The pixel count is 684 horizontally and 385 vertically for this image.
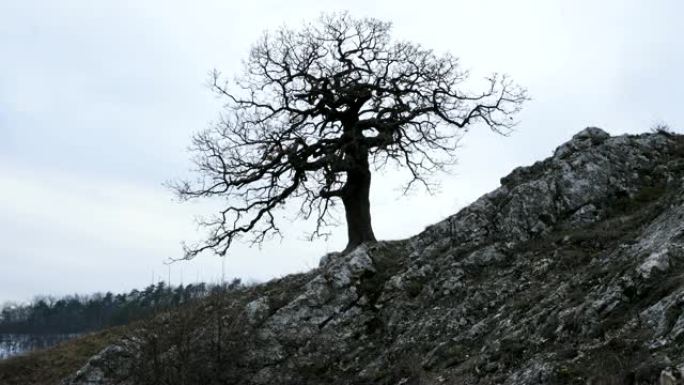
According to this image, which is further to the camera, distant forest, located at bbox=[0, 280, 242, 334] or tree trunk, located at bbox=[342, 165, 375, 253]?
distant forest, located at bbox=[0, 280, 242, 334]

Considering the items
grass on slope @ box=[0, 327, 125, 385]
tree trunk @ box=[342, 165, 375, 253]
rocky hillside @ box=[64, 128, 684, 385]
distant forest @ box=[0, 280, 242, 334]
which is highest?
distant forest @ box=[0, 280, 242, 334]

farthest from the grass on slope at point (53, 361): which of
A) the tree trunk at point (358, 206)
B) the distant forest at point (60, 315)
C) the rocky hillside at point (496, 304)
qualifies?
the distant forest at point (60, 315)

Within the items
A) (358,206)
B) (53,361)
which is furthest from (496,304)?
(53,361)

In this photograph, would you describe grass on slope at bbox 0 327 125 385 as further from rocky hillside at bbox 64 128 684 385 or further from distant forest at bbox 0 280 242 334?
distant forest at bbox 0 280 242 334

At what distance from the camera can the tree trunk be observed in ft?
79.0

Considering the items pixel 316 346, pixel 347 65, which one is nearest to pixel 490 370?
pixel 316 346

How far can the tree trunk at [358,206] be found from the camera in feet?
79.0

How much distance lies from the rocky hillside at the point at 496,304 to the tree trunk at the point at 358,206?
5.68 ft

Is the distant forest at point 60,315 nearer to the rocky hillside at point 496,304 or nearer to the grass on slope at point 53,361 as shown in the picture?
the grass on slope at point 53,361

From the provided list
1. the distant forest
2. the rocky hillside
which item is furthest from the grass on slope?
the distant forest

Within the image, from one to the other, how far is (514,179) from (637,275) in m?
10.6

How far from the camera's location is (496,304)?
48.8 ft

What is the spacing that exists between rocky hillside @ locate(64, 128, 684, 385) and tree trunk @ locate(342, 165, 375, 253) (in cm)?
173

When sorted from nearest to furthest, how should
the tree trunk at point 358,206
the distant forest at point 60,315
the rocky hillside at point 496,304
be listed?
the rocky hillside at point 496,304 < the tree trunk at point 358,206 < the distant forest at point 60,315
